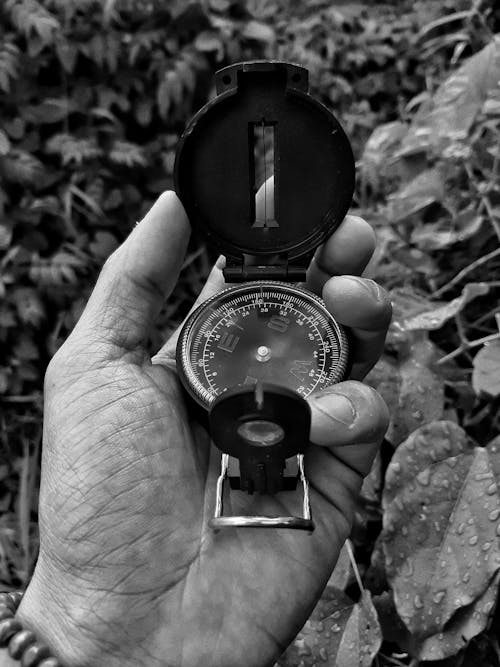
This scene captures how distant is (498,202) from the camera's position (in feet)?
7.07

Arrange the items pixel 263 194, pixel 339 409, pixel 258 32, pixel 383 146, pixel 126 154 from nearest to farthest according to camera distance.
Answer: pixel 339 409 < pixel 263 194 < pixel 383 146 < pixel 126 154 < pixel 258 32

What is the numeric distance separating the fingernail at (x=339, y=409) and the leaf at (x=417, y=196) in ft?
3.62

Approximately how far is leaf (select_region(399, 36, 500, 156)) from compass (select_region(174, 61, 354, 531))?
852 millimetres

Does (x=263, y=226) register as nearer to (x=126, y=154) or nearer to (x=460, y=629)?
(x=460, y=629)

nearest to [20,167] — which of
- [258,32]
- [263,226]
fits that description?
[258,32]

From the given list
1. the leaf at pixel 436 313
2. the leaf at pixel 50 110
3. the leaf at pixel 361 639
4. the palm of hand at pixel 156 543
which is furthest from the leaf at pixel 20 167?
the leaf at pixel 361 639

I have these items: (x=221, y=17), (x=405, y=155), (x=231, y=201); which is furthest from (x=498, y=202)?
(x=221, y=17)

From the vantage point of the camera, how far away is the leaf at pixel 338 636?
1.52 metres

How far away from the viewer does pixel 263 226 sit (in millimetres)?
1571

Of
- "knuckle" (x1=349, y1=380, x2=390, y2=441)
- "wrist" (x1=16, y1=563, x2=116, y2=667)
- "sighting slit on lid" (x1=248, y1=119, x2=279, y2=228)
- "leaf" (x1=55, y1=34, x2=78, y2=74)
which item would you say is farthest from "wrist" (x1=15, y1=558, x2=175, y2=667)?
"leaf" (x1=55, y1=34, x2=78, y2=74)

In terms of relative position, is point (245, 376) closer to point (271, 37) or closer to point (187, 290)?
point (187, 290)

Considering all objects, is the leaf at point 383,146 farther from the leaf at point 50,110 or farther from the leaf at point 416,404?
the leaf at point 50,110

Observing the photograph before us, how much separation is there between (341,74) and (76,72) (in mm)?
1371

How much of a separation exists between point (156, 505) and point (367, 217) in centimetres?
139
